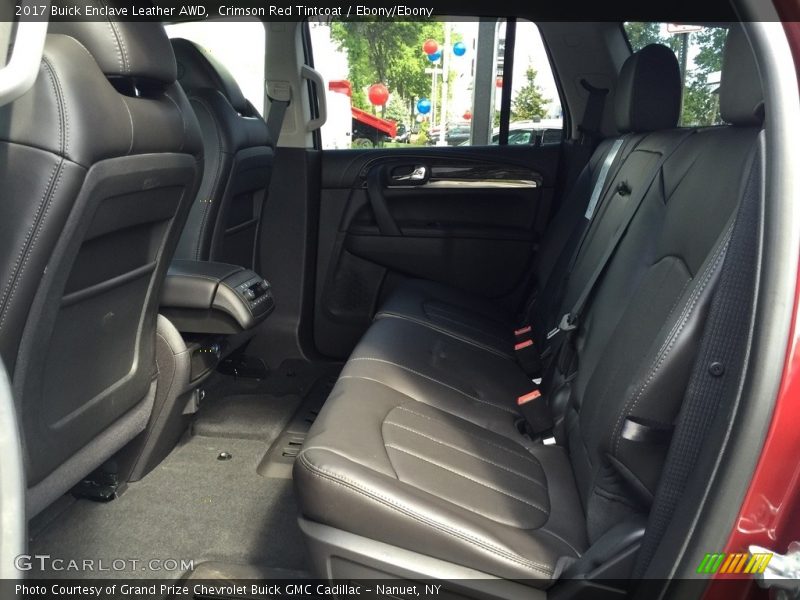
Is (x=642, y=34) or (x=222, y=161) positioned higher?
(x=642, y=34)

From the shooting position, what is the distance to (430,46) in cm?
273

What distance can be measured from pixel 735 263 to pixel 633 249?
2.21 ft

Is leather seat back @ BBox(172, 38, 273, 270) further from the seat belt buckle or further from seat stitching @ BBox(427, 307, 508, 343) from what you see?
the seat belt buckle

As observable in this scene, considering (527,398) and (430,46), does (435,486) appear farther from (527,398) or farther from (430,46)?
(430,46)

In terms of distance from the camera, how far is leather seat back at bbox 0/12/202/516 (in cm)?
112

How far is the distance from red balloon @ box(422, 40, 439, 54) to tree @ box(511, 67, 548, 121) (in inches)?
13.8

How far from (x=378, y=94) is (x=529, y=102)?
1.91 feet

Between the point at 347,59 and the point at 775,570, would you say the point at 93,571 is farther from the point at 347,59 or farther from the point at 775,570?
the point at 347,59

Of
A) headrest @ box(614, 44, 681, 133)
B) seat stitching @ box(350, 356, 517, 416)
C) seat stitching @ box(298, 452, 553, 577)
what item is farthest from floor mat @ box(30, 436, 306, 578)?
headrest @ box(614, 44, 681, 133)

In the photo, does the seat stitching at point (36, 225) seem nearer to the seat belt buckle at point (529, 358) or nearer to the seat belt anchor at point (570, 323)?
the seat belt anchor at point (570, 323)

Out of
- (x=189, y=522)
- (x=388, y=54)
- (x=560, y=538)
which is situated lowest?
(x=189, y=522)

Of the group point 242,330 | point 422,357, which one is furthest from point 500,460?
point 242,330

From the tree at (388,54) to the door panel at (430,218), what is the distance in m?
0.26

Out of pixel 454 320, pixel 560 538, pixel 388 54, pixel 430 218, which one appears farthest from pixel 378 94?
pixel 560 538
